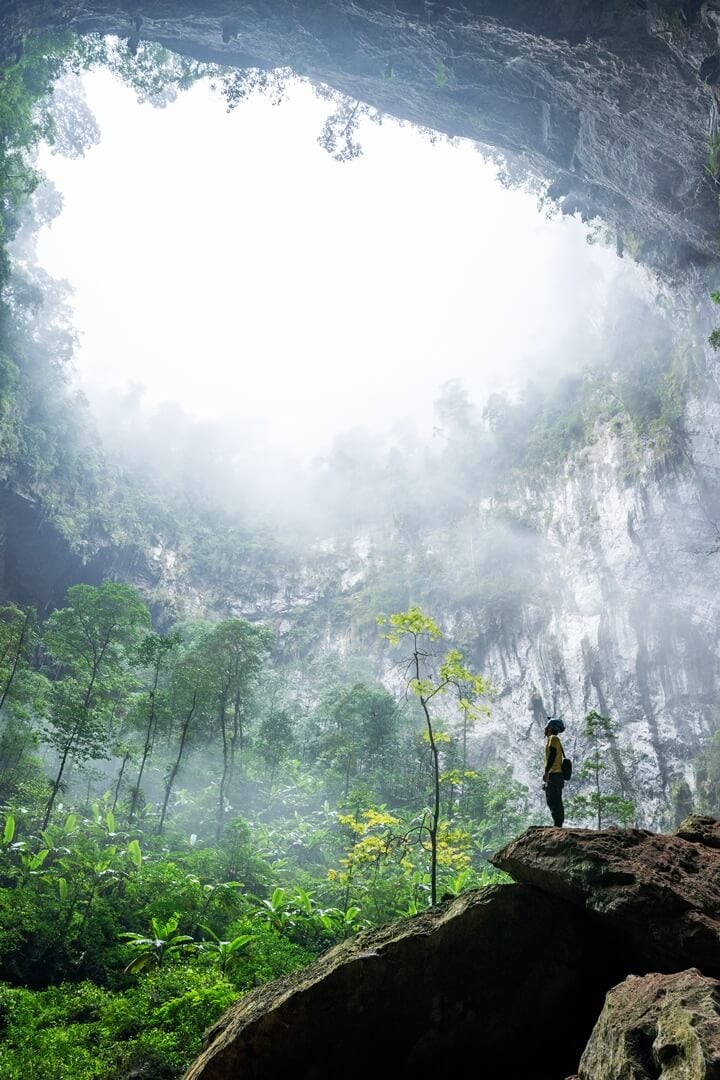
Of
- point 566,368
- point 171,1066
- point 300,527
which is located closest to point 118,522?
point 300,527

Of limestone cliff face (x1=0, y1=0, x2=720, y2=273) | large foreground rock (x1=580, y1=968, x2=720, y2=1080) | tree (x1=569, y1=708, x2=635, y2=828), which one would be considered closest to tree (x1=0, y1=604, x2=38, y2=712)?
limestone cliff face (x1=0, y1=0, x2=720, y2=273)

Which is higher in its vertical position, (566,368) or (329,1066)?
(566,368)

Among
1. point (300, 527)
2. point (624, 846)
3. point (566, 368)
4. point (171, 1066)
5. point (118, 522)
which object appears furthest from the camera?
point (300, 527)

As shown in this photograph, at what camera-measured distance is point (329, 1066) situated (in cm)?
323

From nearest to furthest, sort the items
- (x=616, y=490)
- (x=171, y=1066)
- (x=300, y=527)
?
(x=171, y=1066) < (x=616, y=490) < (x=300, y=527)

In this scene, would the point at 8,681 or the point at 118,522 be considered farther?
the point at 118,522

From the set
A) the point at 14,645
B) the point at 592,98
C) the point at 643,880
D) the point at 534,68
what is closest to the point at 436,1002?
the point at 643,880

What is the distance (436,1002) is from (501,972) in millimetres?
445

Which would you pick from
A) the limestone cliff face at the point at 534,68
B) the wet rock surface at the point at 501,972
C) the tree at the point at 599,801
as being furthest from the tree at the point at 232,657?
the limestone cliff face at the point at 534,68

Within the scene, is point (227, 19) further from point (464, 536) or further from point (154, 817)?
point (464, 536)

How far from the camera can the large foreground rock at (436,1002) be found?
3.23 metres

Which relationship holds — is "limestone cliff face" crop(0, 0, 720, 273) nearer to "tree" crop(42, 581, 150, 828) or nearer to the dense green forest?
the dense green forest

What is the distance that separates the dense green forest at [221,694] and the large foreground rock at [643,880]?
2.48 m

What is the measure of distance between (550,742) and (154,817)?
51.9 feet
